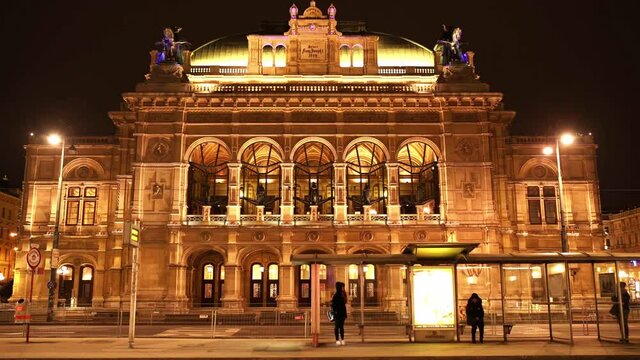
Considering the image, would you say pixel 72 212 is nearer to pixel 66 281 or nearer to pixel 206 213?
pixel 66 281

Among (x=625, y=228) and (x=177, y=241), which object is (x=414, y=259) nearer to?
(x=177, y=241)

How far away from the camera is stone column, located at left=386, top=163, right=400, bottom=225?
146ft

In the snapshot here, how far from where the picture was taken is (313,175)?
51.7 meters

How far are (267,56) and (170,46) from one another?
7.64 meters

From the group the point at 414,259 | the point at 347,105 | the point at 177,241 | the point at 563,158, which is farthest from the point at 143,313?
the point at 563,158

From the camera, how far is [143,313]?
4025cm

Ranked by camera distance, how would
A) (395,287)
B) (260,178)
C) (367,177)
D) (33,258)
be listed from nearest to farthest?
1. (33,258)
2. (395,287)
3. (367,177)
4. (260,178)

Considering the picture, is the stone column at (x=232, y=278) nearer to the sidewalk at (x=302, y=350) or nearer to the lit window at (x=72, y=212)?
the lit window at (x=72, y=212)

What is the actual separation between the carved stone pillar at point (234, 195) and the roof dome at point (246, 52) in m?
10.2

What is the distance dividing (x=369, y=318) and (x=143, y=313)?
17501 mm

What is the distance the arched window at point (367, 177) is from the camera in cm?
4634

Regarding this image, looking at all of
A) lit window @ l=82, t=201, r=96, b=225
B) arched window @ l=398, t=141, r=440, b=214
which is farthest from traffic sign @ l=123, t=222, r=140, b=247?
lit window @ l=82, t=201, r=96, b=225

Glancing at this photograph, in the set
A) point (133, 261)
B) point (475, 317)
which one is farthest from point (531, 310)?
point (133, 261)

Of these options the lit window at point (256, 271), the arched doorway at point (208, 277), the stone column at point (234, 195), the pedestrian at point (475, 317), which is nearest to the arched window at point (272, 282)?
the lit window at point (256, 271)
